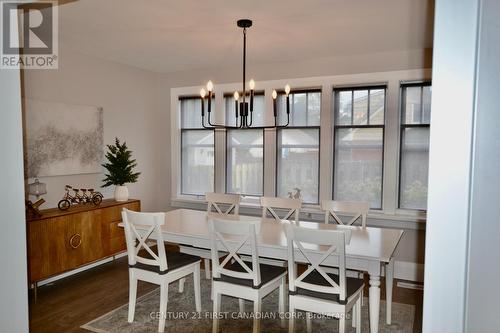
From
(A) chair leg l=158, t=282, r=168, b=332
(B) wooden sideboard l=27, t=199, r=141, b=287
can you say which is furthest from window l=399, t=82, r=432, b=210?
(B) wooden sideboard l=27, t=199, r=141, b=287

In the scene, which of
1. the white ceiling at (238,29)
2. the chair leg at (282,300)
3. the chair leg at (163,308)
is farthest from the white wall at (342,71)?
the chair leg at (163,308)

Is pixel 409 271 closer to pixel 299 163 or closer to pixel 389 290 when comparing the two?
pixel 389 290

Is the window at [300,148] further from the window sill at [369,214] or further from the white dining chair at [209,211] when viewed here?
the white dining chair at [209,211]

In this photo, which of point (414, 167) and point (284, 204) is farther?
point (414, 167)

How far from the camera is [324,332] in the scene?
2797mm

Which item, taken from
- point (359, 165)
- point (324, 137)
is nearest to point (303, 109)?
point (324, 137)

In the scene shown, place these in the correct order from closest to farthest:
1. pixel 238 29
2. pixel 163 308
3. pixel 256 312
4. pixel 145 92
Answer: pixel 256 312, pixel 163 308, pixel 238 29, pixel 145 92

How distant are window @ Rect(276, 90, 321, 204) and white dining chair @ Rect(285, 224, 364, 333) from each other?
2.00 metres

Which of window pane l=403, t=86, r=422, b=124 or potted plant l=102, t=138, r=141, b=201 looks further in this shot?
potted plant l=102, t=138, r=141, b=201

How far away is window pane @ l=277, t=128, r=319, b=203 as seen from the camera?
4461 mm

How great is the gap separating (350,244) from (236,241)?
833 mm

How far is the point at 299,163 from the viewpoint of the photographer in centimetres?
455

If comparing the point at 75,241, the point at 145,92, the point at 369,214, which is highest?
the point at 145,92

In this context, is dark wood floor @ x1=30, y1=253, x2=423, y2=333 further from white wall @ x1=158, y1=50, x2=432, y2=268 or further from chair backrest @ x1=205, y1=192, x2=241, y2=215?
chair backrest @ x1=205, y1=192, x2=241, y2=215
